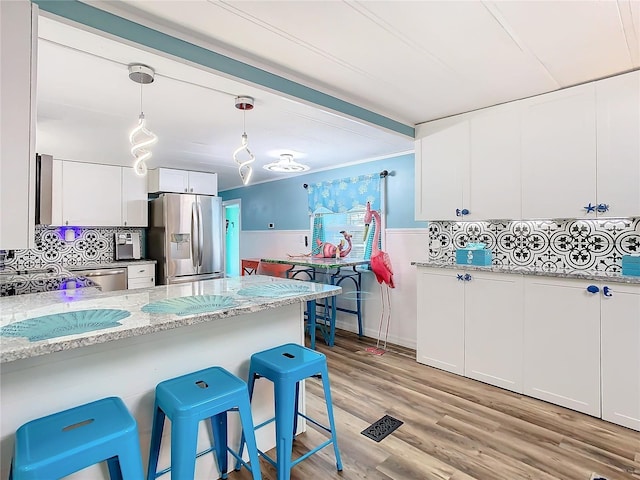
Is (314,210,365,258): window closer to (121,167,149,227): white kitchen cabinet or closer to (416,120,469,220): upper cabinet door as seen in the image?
(416,120,469,220): upper cabinet door

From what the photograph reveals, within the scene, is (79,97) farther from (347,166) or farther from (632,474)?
(632,474)

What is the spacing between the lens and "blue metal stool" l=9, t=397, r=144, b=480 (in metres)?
1.01

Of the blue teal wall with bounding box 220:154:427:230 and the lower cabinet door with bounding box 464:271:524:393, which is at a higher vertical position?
the blue teal wall with bounding box 220:154:427:230

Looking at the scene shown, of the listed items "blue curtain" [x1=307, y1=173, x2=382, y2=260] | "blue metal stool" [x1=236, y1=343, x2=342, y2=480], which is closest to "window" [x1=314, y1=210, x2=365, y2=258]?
"blue curtain" [x1=307, y1=173, x2=382, y2=260]

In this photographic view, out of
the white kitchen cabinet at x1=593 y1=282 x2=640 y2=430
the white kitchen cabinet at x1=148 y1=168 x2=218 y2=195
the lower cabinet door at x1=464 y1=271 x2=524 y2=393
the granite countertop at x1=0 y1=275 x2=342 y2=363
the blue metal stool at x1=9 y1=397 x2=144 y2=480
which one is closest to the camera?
the blue metal stool at x1=9 y1=397 x2=144 y2=480

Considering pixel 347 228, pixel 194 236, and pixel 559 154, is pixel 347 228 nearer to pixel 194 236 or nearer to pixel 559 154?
pixel 194 236

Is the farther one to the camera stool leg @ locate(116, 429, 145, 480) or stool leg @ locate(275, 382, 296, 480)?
stool leg @ locate(275, 382, 296, 480)

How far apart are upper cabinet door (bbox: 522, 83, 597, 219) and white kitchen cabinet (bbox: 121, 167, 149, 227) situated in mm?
4514

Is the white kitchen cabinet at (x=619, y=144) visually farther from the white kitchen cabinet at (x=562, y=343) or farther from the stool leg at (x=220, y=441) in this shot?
the stool leg at (x=220, y=441)

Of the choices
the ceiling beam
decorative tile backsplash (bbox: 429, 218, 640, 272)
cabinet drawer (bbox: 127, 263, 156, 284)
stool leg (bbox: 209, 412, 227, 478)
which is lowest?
stool leg (bbox: 209, 412, 227, 478)

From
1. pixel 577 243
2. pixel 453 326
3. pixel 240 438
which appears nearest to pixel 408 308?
pixel 453 326

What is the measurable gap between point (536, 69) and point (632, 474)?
237cm

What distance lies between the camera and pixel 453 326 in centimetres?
303

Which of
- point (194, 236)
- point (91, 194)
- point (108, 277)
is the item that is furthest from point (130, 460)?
point (91, 194)
